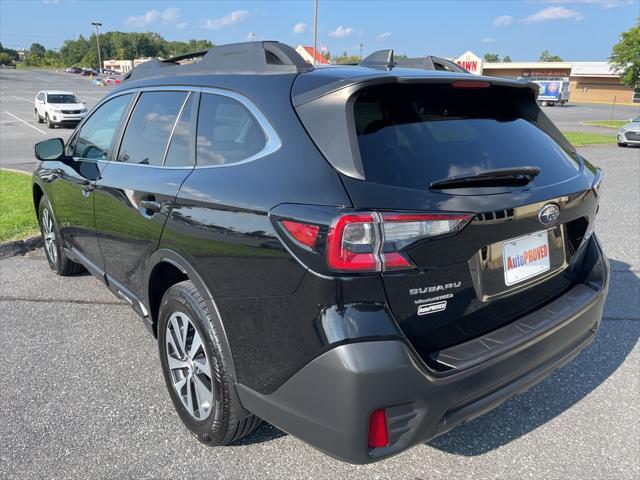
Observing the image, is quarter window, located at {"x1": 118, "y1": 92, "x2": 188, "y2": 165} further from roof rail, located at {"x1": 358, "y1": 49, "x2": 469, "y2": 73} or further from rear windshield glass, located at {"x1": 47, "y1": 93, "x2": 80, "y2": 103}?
rear windshield glass, located at {"x1": 47, "y1": 93, "x2": 80, "y2": 103}

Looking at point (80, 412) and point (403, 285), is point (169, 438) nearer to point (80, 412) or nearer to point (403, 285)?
point (80, 412)

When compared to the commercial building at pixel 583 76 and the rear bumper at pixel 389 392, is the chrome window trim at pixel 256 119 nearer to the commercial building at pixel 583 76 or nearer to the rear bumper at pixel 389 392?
the rear bumper at pixel 389 392

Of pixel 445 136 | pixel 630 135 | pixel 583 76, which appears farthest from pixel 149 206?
pixel 583 76

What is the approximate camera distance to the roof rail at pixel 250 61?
2.47 metres

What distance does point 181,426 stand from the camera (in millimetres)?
2824

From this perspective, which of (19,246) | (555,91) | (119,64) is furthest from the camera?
(119,64)

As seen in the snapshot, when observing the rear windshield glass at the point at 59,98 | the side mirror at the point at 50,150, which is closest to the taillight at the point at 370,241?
the side mirror at the point at 50,150

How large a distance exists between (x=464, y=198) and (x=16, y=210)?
22.5ft

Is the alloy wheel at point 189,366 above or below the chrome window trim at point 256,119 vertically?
below

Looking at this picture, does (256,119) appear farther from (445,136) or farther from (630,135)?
(630,135)

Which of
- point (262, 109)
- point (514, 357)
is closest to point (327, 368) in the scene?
point (514, 357)

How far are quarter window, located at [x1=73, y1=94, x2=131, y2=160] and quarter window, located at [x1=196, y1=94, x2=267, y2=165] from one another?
115 cm

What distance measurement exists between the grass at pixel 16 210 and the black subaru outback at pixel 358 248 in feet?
12.9

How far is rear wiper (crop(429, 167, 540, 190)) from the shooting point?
6.55ft
